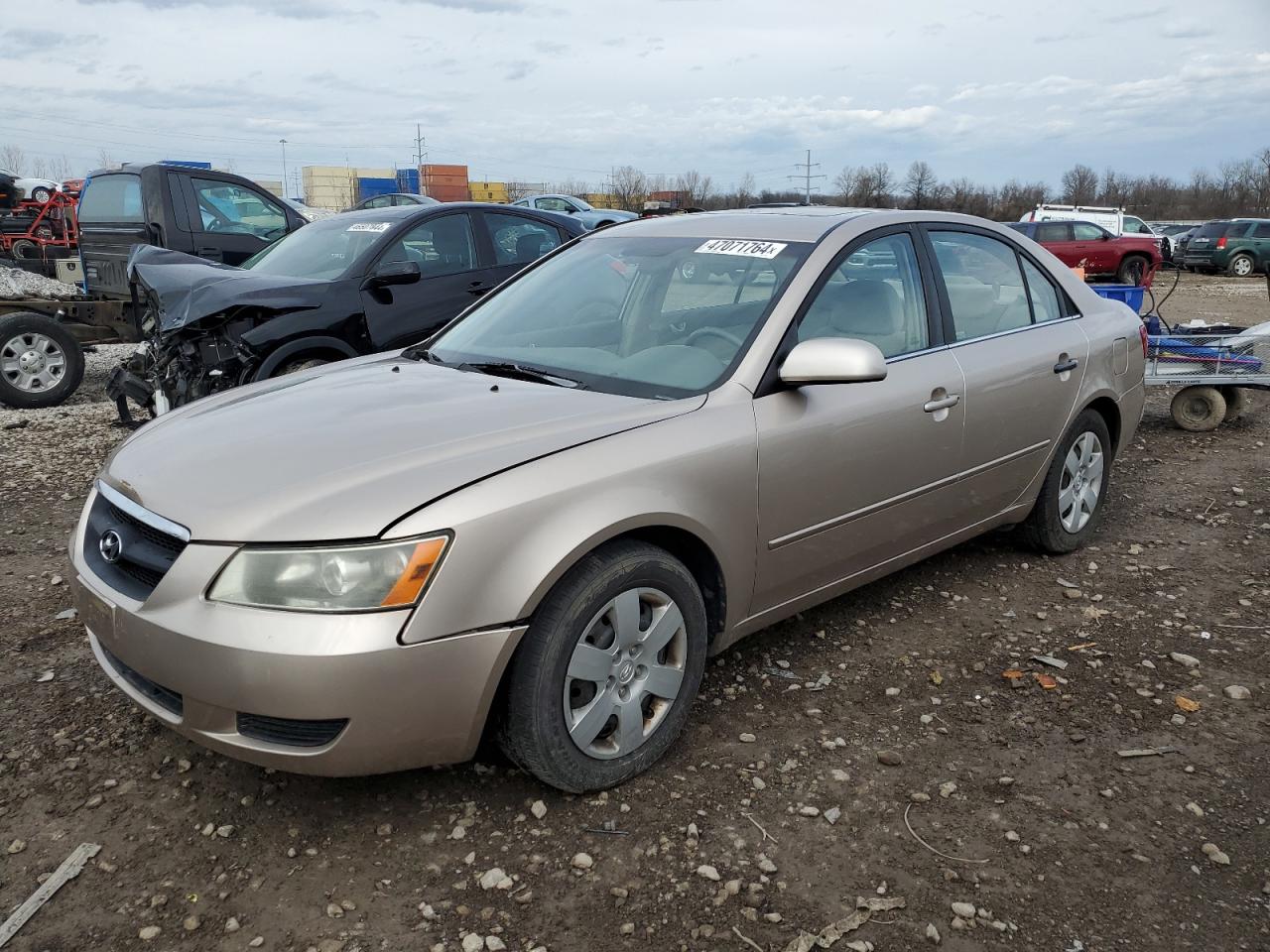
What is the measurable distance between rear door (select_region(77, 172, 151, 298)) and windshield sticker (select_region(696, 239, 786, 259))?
699 centimetres

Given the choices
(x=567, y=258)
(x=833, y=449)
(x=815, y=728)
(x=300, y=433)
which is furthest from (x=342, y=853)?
(x=567, y=258)

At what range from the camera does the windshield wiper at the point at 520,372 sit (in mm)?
3260

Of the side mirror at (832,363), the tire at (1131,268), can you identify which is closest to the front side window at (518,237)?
the side mirror at (832,363)

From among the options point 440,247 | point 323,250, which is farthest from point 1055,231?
point 323,250

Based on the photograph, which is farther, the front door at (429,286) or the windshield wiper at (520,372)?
the front door at (429,286)

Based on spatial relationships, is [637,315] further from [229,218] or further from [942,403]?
[229,218]

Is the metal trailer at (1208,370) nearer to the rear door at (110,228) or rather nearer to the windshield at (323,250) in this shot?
the windshield at (323,250)

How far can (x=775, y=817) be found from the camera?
2775 millimetres

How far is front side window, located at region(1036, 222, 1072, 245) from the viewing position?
907 inches

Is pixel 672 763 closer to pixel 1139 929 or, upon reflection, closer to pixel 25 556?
pixel 1139 929

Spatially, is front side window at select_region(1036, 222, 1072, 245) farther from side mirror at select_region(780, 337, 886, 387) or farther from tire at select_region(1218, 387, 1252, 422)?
side mirror at select_region(780, 337, 886, 387)

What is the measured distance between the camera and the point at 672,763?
3.03 meters

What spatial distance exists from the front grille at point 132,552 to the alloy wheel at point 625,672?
1.06 meters

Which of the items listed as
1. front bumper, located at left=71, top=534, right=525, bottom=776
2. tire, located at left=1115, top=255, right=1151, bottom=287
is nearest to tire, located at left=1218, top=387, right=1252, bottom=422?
front bumper, located at left=71, top=534, right=525, bottom=776
